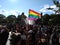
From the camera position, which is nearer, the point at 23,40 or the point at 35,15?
the point at 23,40

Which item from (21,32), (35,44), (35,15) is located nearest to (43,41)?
(35,44)

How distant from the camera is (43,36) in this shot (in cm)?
1372

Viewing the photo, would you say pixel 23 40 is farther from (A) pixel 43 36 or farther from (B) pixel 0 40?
(A) pixel 43 36

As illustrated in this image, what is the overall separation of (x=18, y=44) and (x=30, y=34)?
2.77 meters

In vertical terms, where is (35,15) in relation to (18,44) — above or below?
above

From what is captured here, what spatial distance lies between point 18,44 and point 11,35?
0.51m

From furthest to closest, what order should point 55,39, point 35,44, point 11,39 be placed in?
1. point 35,44
2. point 55,39
3. point 11,39

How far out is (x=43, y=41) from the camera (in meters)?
13.0

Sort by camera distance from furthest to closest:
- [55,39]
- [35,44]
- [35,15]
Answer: [35,15], [35,44], [55,39]

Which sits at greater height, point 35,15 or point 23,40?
point 35,15

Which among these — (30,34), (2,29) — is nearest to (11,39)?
(2,29)

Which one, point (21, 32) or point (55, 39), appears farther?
point (55, 39)

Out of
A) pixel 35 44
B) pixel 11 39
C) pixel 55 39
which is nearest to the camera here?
pixel 11 39

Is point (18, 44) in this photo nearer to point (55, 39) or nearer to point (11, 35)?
point (11, 35)
